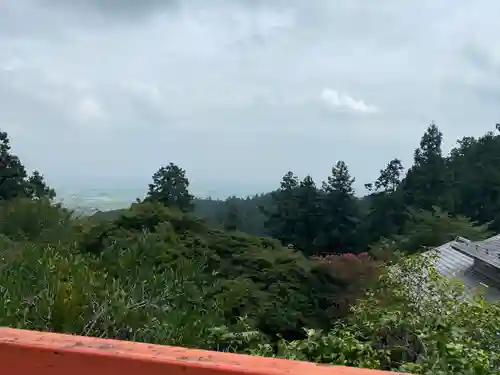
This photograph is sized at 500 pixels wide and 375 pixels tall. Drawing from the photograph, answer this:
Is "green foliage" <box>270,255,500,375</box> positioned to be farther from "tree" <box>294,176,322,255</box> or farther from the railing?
"tree" <box>294,176,322,255</box>

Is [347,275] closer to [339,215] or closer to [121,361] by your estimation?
[121,361]

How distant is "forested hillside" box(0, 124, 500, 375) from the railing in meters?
1.74

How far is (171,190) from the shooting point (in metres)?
21.5

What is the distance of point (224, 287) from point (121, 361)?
763 centimetres

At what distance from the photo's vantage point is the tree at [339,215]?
82.6 feet

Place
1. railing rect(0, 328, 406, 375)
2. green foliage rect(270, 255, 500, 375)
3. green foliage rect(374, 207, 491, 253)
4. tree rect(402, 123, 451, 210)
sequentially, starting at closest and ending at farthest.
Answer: railing rect(0, 328, 406, 375) < green foliage rect(270, 255, 500, 375) < green foliage rect(374, 207, 491, 253) < tree rect(402, 123, 451, 210)

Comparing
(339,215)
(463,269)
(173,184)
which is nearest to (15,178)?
(173,184)

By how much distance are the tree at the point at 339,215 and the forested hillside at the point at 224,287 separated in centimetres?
40

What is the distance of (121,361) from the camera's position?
49.8 inches

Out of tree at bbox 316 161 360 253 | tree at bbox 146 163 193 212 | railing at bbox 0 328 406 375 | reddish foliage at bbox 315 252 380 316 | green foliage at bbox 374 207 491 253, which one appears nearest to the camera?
railing at bbox 0 328 406 375

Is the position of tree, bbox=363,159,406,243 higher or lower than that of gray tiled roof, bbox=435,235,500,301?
higher

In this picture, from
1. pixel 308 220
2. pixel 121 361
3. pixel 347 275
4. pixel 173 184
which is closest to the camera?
pixel 121 361

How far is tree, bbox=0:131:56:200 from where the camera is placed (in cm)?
2025

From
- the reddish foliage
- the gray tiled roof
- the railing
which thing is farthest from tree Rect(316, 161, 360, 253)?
the railing
